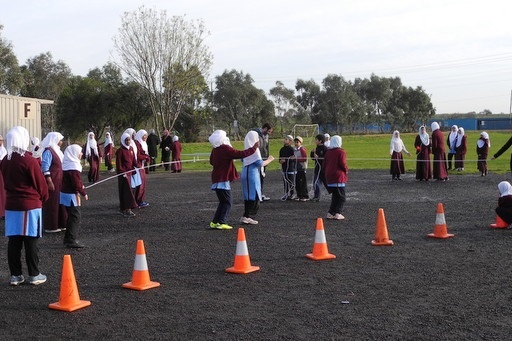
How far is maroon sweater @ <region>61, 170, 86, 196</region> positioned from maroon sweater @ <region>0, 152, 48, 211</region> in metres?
2.45

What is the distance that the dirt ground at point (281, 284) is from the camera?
19.1ft

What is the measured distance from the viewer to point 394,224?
472 inches

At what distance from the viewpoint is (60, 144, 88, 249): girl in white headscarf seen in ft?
33.0

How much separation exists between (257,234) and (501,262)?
14.1 ft

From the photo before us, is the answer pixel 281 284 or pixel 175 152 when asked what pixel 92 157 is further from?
pixel 281 284

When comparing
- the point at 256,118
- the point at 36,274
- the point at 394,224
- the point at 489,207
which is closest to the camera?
the point at 36,274

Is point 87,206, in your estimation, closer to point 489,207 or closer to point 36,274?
point 36,274

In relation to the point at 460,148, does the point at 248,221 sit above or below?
below

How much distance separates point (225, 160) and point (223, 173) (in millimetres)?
263

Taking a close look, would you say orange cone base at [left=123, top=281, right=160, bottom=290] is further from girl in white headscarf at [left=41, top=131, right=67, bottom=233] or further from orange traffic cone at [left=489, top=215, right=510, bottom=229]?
orange traffic cone at [left=489, top=215, right=510, bottom=229]

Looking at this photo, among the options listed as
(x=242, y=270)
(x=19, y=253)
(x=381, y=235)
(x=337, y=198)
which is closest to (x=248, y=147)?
(x=337, y=198)

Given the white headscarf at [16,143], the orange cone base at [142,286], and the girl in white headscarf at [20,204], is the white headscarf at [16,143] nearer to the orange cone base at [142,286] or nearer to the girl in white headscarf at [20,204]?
the girl in white headscarf at [20,204]

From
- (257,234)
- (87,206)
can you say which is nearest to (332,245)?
(257,234)

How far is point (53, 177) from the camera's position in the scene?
11461 millimetres
